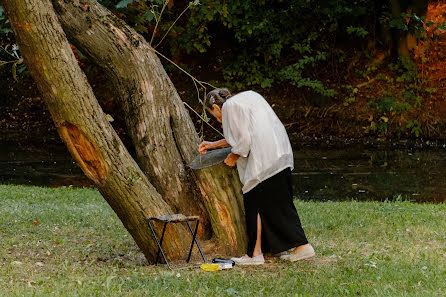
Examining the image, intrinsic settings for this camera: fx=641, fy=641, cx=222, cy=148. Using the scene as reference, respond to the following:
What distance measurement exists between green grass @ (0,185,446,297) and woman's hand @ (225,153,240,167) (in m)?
0.98

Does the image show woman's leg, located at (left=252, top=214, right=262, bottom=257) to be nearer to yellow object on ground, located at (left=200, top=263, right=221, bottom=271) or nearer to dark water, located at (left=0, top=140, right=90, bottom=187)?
yellow object on ground, located at (left=200, top=263, right=221, bottom=271)

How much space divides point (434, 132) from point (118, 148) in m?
14.1

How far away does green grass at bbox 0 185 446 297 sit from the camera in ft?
15.6

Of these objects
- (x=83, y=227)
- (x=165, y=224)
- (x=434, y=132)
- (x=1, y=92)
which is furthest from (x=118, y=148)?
(x=1, y=92)

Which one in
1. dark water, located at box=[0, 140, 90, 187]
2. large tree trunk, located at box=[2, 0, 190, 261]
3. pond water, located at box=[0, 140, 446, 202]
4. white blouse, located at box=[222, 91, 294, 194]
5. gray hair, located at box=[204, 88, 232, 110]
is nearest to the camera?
large tree trunk, located at box=[2, 0, 190, 261]

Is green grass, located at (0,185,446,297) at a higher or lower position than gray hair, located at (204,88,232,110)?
lower

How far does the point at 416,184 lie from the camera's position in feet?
41.9

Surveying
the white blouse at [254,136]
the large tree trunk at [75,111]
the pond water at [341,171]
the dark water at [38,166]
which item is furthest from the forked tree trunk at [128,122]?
the dark water at [38,166]

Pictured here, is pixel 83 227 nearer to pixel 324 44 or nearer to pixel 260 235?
pixel 260 235

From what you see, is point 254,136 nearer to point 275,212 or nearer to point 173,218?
point 275,212

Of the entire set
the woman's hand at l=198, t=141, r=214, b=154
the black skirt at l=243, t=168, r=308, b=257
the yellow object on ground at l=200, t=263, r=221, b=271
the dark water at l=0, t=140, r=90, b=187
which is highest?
the woman's hand at l=198, t=141, r=214, b=154

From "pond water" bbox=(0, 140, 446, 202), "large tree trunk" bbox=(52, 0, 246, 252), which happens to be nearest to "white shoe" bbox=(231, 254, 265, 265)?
"large tree trunk" bbox=(52, 0, 246, 252)

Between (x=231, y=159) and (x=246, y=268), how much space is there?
100cm

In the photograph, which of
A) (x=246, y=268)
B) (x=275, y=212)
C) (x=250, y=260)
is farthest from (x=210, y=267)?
(x=275, y=212)
